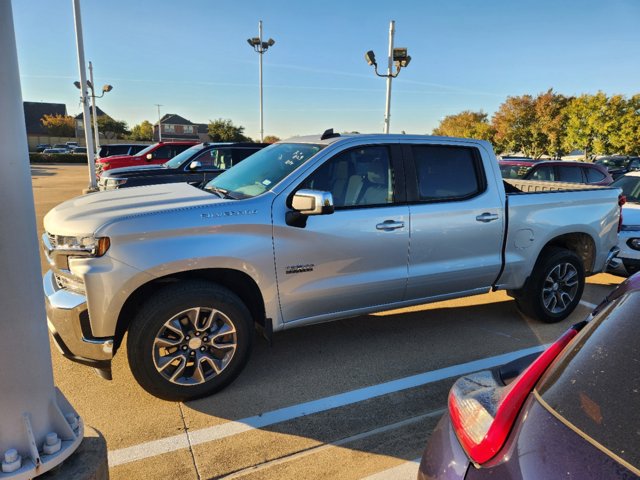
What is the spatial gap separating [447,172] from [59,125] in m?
89.3

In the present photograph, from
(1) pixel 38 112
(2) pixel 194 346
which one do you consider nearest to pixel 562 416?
(2) pixel 194 346

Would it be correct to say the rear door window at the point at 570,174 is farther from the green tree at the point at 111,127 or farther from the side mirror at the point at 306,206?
the green tree at the point at 111,127

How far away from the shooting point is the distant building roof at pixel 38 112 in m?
78.7

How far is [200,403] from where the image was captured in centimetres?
330

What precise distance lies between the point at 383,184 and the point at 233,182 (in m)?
1.34

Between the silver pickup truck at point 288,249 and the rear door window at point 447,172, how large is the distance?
0.01m

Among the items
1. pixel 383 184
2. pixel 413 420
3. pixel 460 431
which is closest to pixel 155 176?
pixel 383 184

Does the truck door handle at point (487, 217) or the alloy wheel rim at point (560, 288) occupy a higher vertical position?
the truck door handle at point (487, 217)

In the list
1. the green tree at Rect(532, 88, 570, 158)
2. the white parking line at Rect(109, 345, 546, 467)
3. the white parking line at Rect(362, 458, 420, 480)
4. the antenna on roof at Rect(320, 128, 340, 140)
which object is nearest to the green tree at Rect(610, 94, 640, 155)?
the green tree at Rect(532, 88, 570, 158)

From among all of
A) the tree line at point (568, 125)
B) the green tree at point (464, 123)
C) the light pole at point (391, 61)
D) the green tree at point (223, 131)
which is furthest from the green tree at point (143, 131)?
the light pole at point (391, 61)

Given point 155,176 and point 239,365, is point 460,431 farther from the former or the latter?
point 155,176

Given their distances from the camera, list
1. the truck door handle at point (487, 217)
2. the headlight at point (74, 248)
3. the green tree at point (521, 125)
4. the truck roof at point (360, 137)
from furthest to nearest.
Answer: the green tree at point (521, 125)
the truck door handle at point (487, 217)
the truck roof at point (360, 137)
the headlight at point (74, 248)

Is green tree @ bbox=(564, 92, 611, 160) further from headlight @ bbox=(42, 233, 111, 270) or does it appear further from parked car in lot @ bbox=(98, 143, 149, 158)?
headlight @ bbox=(42, 233, 111, 270)

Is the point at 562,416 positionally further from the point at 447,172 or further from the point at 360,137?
the point at 447,172
